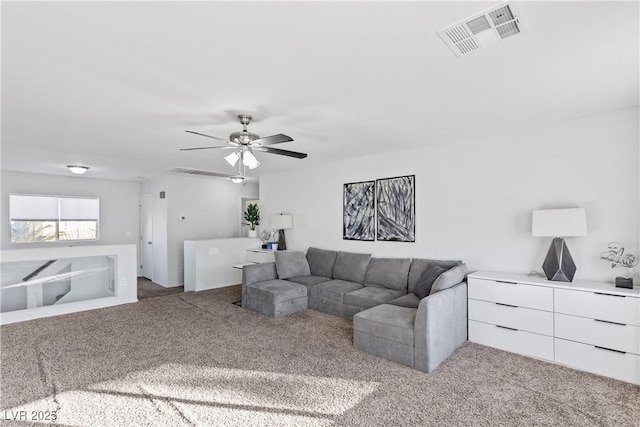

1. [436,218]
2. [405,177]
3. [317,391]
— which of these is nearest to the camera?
[317,391]

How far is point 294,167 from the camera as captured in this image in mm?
6344

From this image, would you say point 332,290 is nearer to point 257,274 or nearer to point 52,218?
point 257,274

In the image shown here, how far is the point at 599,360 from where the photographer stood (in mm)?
2891

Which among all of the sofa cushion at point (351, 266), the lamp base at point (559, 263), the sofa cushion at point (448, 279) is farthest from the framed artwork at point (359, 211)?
the lamp base at point (559, 263)

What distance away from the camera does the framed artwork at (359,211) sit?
205 inches

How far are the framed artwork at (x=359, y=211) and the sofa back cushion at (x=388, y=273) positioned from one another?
54 centimetres

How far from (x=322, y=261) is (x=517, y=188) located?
310cm

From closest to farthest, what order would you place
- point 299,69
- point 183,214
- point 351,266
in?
point 299,69 < point 351,266 < point 183,214

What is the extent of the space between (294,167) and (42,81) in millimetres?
4237

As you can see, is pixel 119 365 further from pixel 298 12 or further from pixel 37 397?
pixel 298 12

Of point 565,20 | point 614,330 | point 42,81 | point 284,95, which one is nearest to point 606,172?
point 614,330

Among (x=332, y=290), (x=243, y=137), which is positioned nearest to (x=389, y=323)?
(x=332, y=290)

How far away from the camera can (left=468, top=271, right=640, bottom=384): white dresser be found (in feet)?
9.14

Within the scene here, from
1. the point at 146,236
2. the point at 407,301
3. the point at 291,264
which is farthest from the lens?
the point at 146,236
